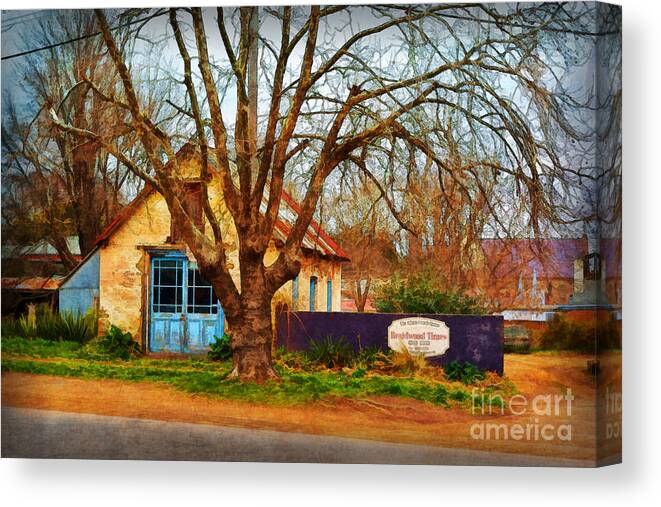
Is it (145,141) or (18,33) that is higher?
(18,33)

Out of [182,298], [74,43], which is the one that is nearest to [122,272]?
[182,298]

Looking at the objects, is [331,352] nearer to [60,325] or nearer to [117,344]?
[117,344]

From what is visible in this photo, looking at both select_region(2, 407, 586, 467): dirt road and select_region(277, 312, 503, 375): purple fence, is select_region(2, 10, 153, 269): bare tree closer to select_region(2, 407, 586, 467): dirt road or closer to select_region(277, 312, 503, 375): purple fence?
select_region(2, 407, 586, 467): dirt road

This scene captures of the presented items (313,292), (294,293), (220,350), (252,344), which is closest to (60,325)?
(220,350)

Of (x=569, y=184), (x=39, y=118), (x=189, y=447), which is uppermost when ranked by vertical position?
(x=39, y=118)

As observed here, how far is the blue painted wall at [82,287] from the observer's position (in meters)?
12.6

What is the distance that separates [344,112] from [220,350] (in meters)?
3.05

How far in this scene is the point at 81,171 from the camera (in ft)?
41.2

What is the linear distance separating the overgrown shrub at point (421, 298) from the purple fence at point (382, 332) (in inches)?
2.8

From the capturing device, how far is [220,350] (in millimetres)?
12367

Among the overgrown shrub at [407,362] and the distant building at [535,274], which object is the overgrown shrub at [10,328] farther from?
the distant building at [535,274]

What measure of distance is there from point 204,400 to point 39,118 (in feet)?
12.5

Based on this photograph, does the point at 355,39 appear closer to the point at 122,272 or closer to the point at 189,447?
the point at 122,272

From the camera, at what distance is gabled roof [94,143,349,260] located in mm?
12273
